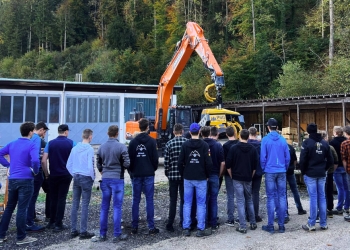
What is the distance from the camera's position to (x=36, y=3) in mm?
59062

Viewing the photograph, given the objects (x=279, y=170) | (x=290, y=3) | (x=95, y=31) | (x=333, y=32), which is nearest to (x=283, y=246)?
(x=279, y=170)

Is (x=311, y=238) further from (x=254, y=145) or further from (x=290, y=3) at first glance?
(x=290, y=3)

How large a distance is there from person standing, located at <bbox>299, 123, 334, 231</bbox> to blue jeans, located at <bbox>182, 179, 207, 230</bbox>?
6.12 ft

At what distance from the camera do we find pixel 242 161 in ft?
18.3

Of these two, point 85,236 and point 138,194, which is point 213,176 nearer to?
point 138,194

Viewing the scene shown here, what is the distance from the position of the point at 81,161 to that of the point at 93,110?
1542 centimetres

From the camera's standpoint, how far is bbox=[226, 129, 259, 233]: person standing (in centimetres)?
556

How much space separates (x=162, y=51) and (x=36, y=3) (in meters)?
30.9

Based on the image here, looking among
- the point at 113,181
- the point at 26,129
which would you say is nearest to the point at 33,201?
the point at 26,129

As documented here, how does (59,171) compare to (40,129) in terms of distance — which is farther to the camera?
(40,129)

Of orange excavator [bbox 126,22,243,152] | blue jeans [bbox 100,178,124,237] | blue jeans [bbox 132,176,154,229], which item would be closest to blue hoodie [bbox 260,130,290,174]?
blue jeans [bbox 132,176,154,229]

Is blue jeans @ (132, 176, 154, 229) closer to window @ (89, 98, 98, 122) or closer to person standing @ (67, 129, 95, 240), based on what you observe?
person standing @ (67, 129, 95, 240)

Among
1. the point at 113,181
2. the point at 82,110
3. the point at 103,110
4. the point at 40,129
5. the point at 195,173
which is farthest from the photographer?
the point at 103,110

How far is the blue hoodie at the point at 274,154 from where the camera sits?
221 inches
